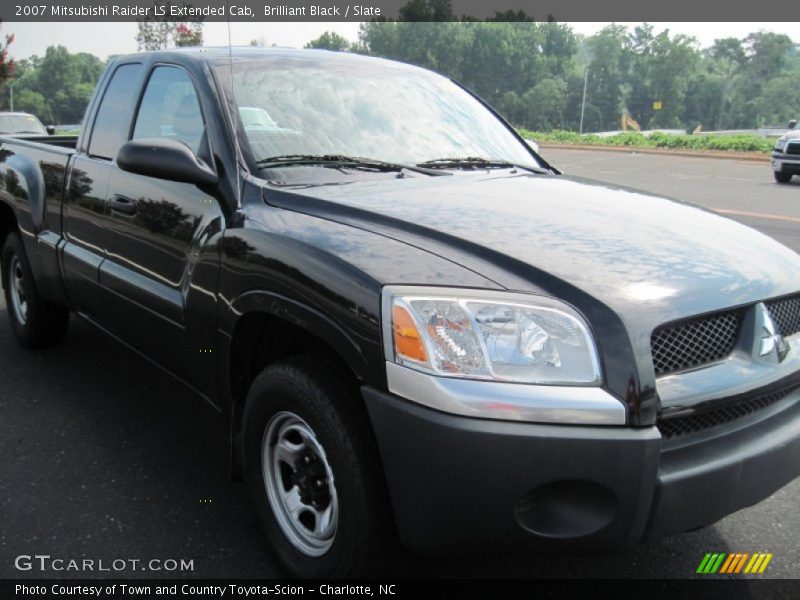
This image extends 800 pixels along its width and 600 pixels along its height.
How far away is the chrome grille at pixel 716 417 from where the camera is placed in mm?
1943

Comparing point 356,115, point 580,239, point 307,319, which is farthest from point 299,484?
point 356,115

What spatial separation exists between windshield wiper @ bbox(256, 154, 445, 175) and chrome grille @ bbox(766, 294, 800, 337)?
1339 millimetres

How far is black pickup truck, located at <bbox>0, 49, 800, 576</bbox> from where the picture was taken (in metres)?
1.85

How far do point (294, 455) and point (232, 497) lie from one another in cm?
81

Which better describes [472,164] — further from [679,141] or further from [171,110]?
[679,141]

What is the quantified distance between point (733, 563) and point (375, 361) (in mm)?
1547

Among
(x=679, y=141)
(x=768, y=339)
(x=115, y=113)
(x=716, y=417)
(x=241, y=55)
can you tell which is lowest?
(x=679, y=141)

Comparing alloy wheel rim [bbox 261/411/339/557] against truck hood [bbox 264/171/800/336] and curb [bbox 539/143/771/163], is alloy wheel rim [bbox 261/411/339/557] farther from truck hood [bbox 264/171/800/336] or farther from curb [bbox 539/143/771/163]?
curb [bbox 539/143/771/163]

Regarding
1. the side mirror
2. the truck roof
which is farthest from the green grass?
the side mirror

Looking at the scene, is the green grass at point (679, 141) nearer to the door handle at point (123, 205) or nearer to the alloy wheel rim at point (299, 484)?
the door handle at point (123, 205)

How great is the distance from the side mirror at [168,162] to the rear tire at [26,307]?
219 cm

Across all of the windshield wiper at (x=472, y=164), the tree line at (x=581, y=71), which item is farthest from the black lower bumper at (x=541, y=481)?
the tree line at (x=581, y=71)

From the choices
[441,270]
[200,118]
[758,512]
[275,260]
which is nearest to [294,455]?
[275,260]

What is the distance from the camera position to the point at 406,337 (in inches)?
75.3
